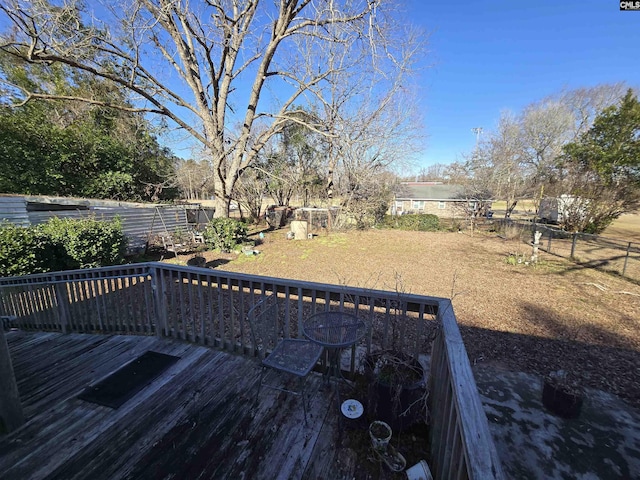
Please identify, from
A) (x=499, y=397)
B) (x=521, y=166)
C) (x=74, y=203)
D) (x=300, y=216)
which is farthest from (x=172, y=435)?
(x=521, y=166)

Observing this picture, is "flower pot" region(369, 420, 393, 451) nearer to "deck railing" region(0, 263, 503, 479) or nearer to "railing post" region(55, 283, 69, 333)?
"deck railing" region(0, 263, 503, 479)

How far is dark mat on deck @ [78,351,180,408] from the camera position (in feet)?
7.59

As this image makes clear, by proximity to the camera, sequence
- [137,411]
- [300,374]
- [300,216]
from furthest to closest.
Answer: [300,216]
[137,411]
[300,374]

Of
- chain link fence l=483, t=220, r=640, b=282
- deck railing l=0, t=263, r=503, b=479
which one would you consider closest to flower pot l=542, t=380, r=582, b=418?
deck railing l=0, t=263, r=503, b=479

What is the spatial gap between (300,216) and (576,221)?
45.4 feet

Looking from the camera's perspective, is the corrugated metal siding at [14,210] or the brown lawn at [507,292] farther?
the corrugated metal siding at [14,210]

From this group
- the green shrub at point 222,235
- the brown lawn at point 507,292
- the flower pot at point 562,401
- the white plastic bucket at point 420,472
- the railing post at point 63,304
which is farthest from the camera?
the green shrub at point 222,235

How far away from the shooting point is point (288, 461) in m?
1.75

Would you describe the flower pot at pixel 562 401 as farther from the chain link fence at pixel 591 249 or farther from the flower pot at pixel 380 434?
the chain link fence at pixel 591 249

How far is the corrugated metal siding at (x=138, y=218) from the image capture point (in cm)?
812

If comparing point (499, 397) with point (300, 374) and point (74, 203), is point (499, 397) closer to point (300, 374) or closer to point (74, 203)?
point (300, 374)

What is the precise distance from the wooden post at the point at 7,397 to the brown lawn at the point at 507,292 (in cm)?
298

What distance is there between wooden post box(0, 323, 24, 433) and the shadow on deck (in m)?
0.09

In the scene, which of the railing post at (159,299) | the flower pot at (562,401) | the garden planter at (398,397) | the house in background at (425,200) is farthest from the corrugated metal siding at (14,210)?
the house in background at (425,200)
